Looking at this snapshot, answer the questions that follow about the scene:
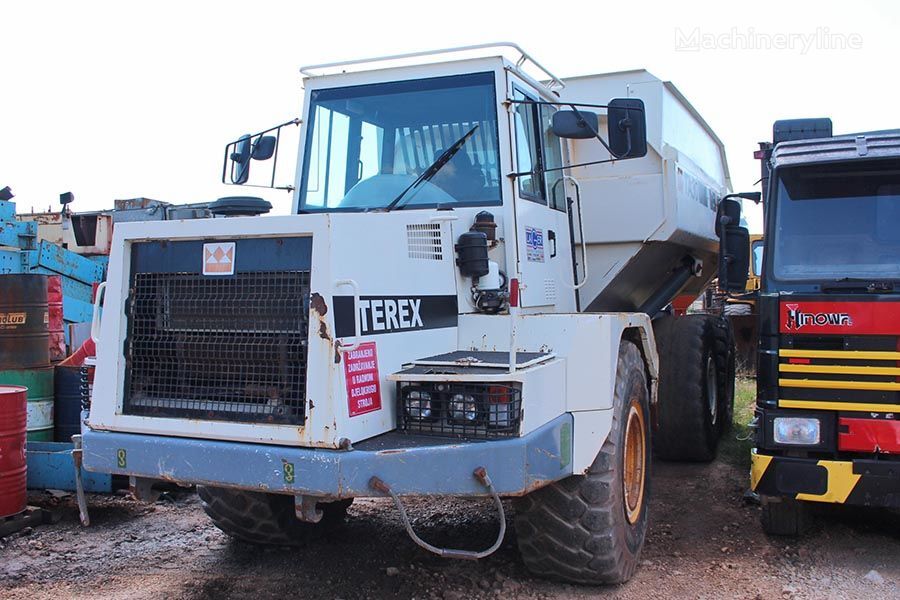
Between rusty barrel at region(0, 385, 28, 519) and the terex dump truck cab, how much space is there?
187 inches

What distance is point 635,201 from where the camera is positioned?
6797 millimetres

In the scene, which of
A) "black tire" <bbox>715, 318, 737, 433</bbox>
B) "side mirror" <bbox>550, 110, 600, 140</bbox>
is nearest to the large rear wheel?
"black tire" <bbox>715, 318, 737, 433</bbox>

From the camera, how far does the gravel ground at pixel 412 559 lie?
4703mm

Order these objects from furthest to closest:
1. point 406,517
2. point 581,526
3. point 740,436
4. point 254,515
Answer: point 740,436 → point 254,515 → point 581,526 → point 406,517

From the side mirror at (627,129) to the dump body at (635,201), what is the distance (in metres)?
1.53

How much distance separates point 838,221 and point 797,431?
4.35ft

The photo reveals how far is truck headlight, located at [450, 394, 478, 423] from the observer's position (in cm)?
391

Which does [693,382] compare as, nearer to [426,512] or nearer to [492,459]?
[426,512]

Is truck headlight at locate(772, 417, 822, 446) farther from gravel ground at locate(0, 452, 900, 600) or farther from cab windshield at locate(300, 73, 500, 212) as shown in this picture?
cab windshield at locate(300, 73, 500, 212)

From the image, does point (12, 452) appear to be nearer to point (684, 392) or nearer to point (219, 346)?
point (219, 346)

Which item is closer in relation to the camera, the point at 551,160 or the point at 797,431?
the point at 797,431

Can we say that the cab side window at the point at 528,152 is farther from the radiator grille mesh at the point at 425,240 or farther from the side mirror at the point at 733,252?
the side mirror at the point at 733,252

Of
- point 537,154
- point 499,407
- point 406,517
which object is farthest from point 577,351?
point 537,154

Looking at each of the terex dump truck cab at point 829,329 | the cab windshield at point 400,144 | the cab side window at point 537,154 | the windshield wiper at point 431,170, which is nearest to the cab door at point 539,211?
the cab side window at point 537,154
